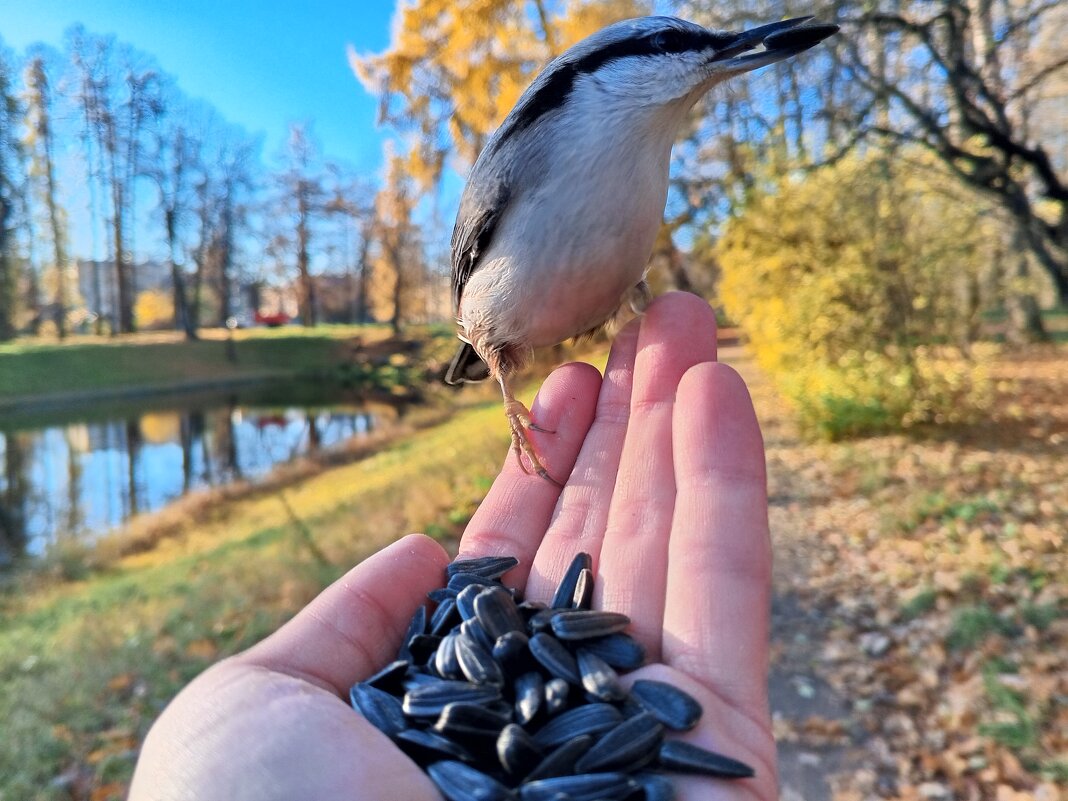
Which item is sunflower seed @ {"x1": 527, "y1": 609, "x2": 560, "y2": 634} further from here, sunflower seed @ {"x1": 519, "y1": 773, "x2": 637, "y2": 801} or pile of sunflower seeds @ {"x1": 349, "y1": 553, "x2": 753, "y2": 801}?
sunflower seed @ {"x1": 519, "y1": 773, "x2": 637, "y2": 801}

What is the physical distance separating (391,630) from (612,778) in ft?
2.55

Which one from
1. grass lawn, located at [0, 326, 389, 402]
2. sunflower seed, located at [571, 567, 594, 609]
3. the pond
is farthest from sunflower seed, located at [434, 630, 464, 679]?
grass lawn, located at [0, 326, 389, 402]

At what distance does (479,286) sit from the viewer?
88.7 inches

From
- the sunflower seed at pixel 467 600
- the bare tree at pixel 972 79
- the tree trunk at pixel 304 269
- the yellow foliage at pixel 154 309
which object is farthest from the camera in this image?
the yellow foliage at pixel 154 309

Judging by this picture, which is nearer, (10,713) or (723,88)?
(10,713)

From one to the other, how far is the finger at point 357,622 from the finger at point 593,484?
0.32 meters

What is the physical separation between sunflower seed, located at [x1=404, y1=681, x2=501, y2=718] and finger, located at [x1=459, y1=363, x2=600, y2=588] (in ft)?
1.72

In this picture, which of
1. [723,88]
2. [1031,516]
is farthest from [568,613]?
[723,88]

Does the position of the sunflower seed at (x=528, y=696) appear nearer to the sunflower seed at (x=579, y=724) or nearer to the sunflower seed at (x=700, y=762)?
the sunflower seed at (x=579, y=724)

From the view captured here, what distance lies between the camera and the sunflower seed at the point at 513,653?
1.54 m

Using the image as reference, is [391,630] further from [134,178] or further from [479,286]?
[134,178]

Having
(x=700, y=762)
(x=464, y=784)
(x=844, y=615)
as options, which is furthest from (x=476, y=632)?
(x=844, y=615)

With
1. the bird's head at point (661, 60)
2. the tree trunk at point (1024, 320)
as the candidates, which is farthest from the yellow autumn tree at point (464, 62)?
the tree trunk at point (1024, 320)

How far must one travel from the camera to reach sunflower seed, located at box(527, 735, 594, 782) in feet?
4.16
